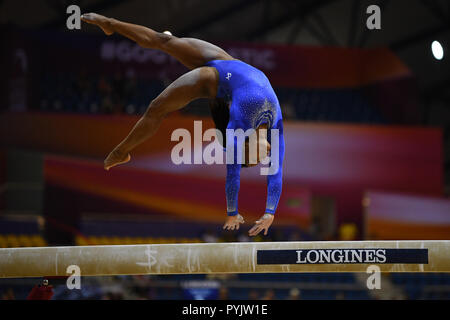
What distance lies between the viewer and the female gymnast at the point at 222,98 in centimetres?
554

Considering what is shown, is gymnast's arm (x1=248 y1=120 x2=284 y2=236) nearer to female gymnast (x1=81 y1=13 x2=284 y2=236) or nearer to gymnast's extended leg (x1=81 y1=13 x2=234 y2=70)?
female gymnast (x1=81 y1=13 x2=284 y2=236)

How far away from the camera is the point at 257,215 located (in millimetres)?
13859

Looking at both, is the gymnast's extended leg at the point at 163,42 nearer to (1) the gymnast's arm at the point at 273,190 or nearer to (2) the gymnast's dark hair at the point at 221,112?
(2) the gymnast's dark hair at the point at 221,112

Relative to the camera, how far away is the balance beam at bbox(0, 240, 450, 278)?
550 cm

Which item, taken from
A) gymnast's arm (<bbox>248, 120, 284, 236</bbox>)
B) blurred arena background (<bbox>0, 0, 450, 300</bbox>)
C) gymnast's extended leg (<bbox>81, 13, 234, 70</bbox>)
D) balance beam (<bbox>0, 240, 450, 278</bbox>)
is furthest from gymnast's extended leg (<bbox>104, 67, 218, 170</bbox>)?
blurred arena background (<bbox>0, 0, 450, 300</bbox>)

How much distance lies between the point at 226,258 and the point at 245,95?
1502 mm

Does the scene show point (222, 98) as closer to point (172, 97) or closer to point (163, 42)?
point (172, 97)

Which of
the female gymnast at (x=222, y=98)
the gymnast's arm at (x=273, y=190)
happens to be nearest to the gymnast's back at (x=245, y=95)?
the female gymnast at (x=222, y=98)

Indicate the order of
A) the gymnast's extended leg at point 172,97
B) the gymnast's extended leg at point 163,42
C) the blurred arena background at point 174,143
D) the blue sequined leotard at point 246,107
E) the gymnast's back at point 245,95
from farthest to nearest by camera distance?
the blurred arena background at point 174,143, the gymnast's extended leg at point 163,42, the gymnast's extended leg at point 172,97, the gymnast's back at point 245,95, the blue sequined leotard at point 246,107

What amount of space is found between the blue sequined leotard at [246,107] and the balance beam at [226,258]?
42cm

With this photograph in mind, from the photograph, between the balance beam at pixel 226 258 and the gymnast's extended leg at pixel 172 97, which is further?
the gymnast's extended leg at pixel 172 97

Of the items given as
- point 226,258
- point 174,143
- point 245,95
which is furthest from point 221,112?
point 174,143
